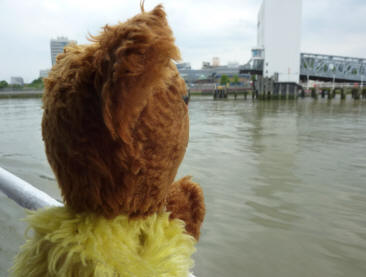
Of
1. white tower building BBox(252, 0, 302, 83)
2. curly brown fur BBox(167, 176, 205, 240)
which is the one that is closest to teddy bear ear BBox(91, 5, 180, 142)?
curly brown fur BBox(167, 176, 205, 240)

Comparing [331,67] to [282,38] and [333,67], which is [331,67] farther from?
[282,38]

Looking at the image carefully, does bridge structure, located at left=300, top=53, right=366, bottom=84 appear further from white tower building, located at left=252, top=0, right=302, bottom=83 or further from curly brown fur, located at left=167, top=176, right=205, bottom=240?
curly brown fur, located at left=167, top=176, right=205, bottom=240

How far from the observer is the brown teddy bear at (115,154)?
0.47 metres

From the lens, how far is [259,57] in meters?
31.3

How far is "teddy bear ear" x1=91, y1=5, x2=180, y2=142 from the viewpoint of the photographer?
17.7 inches

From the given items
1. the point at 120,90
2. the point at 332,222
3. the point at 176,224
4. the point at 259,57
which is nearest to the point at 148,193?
the point at 176,224

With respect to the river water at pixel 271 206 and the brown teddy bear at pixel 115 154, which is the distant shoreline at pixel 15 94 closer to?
the river water at pixel 271 206

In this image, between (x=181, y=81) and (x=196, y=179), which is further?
(x=196, y=179)

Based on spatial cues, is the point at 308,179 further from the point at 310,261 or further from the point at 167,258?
the point at 167,258

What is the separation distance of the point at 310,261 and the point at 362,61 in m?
37.7

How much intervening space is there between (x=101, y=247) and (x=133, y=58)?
36 cm

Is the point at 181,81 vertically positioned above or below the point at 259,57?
below

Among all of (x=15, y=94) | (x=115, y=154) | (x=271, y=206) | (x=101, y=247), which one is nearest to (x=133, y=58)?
(x=115, y=154)

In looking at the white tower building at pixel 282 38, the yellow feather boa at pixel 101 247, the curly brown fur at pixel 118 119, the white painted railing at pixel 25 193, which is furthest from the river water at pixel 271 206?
the white tower building at pixel 282 38
